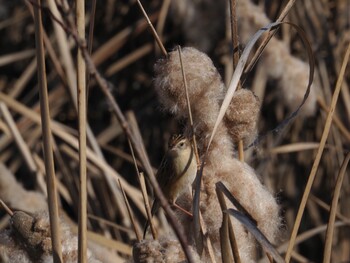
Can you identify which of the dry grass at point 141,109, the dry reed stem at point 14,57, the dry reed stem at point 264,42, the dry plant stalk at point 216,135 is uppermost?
the dry reed stem at point 264,42

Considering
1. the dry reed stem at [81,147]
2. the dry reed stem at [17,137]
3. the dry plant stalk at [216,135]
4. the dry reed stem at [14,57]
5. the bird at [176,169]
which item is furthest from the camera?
the dry reed stem at [14,57]

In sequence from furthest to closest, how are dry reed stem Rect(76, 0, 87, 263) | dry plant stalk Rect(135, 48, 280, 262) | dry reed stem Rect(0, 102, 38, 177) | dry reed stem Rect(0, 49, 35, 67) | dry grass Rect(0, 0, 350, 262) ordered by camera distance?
dry reed stem Rect(0, 49, 35, 67)
dry grass Rect(0, 0, 350, 262)
dry reed stem Rect(0, 102, 38, 177)
dry plant stalk Rect(135, 48, 280, 262)
dry reed stem Rect(76, 0, 87, 263)

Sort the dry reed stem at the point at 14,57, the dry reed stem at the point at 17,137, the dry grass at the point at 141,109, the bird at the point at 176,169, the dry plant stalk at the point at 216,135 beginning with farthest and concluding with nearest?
the dry reed stem at the point at 14,57 < the dry grass at the point at 141,109 < the dry reed stem at the point at 17,137 < the bird at the point at 176,169 < the dry plant stalk at the point at 216,135

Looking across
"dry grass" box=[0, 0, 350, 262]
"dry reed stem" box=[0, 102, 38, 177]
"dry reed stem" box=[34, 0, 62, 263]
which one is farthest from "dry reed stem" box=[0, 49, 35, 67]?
"dry reed stem" box=[34, 0, 62, 263]

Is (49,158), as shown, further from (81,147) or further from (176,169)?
(176,169)

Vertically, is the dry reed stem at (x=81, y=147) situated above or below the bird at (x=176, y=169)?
above

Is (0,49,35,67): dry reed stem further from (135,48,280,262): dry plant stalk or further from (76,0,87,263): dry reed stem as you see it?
(76,0,87,263): dry reed stem

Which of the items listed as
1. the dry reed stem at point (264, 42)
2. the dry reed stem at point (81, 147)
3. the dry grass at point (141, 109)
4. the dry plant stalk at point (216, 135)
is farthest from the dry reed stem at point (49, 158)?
the dry grass at point (141, 109)

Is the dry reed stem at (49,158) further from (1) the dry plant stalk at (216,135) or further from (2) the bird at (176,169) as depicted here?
(2) the bird at (176,169)

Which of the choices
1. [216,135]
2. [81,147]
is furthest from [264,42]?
[81,147]
